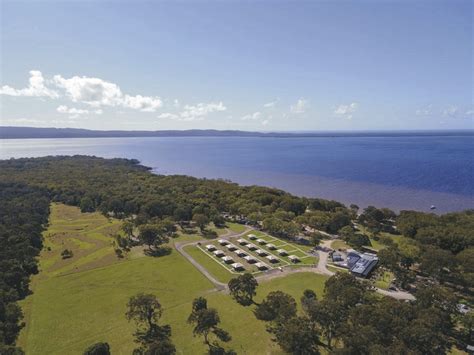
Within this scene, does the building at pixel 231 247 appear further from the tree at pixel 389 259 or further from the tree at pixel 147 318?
the tree at pixel 389 259

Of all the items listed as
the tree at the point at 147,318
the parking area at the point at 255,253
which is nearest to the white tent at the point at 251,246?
the parking area at the point at 255,253

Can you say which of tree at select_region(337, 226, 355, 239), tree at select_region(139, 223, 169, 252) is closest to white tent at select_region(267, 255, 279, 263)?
tree at select_region(337, 226, 355, 239)

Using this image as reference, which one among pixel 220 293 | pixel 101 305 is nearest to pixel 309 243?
pixel 220 293

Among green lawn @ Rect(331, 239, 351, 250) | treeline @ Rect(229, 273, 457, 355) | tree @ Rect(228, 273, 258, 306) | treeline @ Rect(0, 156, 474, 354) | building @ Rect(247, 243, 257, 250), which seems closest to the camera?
treeline @ Rect(229, 273, 457, 355)

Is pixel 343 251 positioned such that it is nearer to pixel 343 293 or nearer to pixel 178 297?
pixel 343 293

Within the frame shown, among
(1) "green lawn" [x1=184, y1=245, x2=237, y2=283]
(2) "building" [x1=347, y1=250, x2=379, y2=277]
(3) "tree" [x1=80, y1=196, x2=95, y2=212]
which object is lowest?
(3) "tree" [x1=80, y1=196, x2=95, y2=212]

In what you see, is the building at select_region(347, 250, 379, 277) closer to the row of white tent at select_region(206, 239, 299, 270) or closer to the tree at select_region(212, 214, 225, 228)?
the row of white tent at select_region(206, 239, 299, 270)
